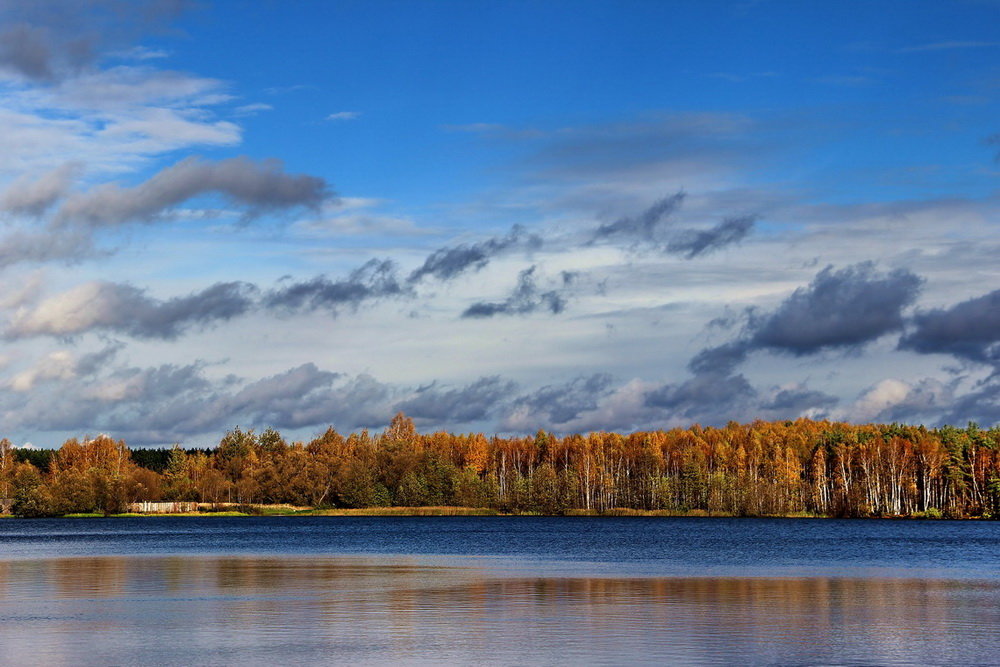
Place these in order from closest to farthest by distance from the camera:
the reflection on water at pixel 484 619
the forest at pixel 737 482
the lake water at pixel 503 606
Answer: the reflection on water at pixel 484 619, the lake water at pixel 503 606, the forest at pixel 737 482

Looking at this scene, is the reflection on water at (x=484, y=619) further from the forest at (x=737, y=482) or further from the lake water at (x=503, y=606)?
the forest at (x=737, y=482)

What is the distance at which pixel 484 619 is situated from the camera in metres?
38.2

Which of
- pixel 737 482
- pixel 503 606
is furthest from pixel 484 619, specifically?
pixel 737 482

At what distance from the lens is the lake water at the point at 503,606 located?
3059cm

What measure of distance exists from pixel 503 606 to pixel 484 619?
4.46m

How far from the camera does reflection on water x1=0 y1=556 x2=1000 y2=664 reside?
3028 centimetres

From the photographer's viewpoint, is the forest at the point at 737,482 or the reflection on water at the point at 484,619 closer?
the reflection on water at the point at 484,619

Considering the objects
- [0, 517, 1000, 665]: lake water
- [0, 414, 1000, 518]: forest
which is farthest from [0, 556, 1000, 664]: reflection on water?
[0, 414, 1000, 518]: forest

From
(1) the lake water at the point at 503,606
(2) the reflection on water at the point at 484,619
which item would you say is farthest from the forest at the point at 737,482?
(2) the reflection on water at the point at 484,619

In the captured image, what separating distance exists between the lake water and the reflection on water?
0.12 meters

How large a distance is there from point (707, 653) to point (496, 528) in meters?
113

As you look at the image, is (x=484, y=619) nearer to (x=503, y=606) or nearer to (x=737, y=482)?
(x=503, y=606)

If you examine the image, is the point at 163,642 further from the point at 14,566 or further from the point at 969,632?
the point at 14,566

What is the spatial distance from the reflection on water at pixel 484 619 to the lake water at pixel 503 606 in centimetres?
12
